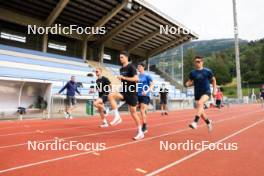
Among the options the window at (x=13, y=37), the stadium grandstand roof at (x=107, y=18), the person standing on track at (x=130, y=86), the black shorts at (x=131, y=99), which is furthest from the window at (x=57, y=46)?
the black shorts at (x=131, y=99)

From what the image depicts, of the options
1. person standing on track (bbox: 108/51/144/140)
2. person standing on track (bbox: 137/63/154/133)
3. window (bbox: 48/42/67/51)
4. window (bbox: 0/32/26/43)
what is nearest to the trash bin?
person standing on track (bbox: 137/63/154/133)

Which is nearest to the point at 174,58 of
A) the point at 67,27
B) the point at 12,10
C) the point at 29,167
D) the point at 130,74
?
the point at 67,27

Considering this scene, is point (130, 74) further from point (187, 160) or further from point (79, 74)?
point (79, 74)

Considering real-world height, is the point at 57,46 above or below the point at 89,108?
above

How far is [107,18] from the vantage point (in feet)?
91.5

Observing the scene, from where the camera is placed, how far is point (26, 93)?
15.5 meters

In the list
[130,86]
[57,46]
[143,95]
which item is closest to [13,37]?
[57,46]

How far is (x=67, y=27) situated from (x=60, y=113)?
609 inches

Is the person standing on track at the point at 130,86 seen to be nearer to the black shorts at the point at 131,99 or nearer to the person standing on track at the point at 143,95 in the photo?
the black shorts at the point at 131,99

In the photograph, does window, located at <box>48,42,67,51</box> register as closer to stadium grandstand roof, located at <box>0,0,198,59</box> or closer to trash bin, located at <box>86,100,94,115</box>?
stadium grandstand roof, located at <box>0,0,198,59</box>

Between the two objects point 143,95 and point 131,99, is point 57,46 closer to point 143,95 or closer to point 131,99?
point 143,95

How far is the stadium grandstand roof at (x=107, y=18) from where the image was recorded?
971 inches

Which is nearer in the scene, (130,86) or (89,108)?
(130,86)

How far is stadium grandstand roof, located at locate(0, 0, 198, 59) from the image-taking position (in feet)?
80.9
